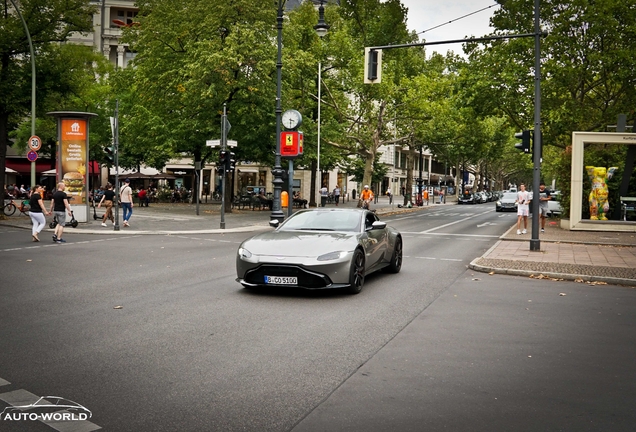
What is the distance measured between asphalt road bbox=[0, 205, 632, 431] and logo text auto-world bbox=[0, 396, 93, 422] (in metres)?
0.08

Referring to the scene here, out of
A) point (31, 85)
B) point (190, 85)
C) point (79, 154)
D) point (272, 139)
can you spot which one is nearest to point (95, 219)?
point (79, 154)

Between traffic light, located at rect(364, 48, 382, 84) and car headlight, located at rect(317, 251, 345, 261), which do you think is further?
traffic light, located at rect(364, 48, 382, 84)

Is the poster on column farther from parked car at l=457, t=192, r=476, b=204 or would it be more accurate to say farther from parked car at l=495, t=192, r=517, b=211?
parked car at l=457, t=192, r=476, b=204

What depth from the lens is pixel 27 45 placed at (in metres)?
26.9

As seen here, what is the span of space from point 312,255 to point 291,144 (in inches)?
564

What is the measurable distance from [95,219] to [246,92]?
1022 centimetres

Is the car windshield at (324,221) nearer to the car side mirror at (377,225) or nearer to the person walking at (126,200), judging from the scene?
the car side mirror at (377,225)

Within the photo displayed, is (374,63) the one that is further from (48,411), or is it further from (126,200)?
(48,411)

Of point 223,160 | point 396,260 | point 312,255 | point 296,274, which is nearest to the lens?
point 296,274

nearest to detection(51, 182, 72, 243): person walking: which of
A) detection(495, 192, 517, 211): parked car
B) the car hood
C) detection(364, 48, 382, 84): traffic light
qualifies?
detection(364, 48, 382, 84): traffic light

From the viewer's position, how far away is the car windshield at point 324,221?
10422mm

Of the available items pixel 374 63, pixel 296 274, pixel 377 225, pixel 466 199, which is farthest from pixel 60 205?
pixel 466 199

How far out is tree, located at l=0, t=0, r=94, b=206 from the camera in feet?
86.1

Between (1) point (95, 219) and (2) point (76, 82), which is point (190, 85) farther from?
(1) point (95, 219)
